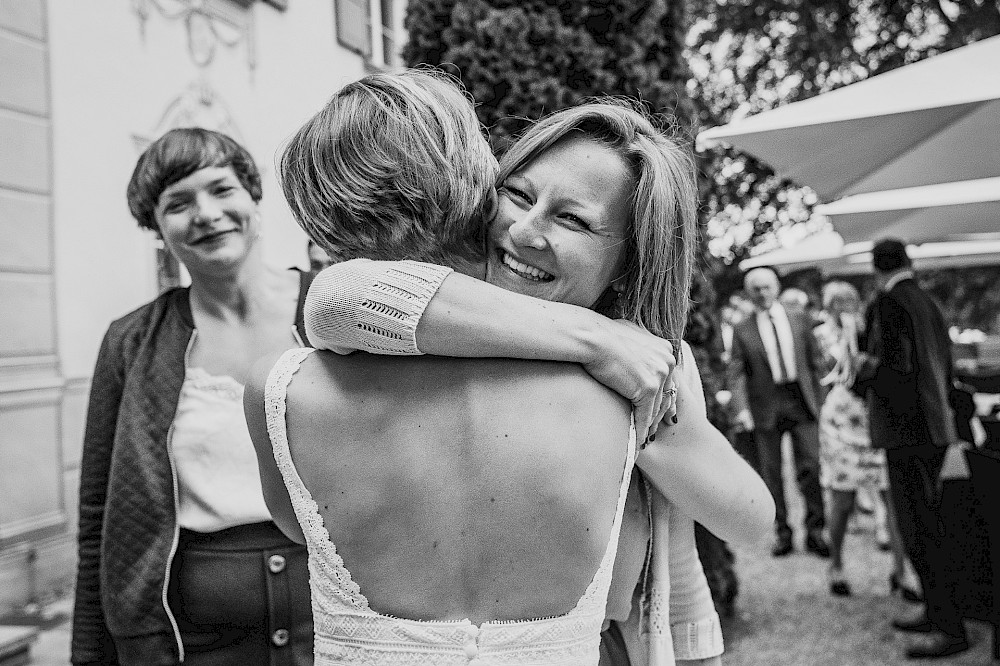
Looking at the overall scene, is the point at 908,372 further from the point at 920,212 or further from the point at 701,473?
the point at 701,473

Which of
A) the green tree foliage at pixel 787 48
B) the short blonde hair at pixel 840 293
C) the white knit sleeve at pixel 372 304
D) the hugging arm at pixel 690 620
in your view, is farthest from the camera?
the green tree foliage at pixel 787 48

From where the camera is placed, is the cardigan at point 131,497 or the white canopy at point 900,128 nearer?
the cardigan at point 131,497

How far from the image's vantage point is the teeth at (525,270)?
4.60ft

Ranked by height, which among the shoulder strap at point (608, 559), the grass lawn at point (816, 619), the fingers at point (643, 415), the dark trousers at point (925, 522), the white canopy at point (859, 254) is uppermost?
the white canopy at point (859, 254)

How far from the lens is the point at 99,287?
5.02 m

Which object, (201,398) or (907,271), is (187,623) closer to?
(201,398)

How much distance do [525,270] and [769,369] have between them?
6.20 m

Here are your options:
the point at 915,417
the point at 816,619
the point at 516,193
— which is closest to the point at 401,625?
the point at 516,193

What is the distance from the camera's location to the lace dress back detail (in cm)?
125

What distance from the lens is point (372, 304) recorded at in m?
1.17

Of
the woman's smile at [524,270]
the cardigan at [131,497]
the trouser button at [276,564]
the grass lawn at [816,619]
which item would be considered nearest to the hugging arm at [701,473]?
the woman's smile at [524,270]

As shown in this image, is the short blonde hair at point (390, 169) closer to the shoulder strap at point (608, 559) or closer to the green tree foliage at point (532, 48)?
the shoulder strap at point (608, 559)

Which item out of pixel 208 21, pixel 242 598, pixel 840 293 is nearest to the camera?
pixel 242 598

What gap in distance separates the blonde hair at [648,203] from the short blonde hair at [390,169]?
16 cm
